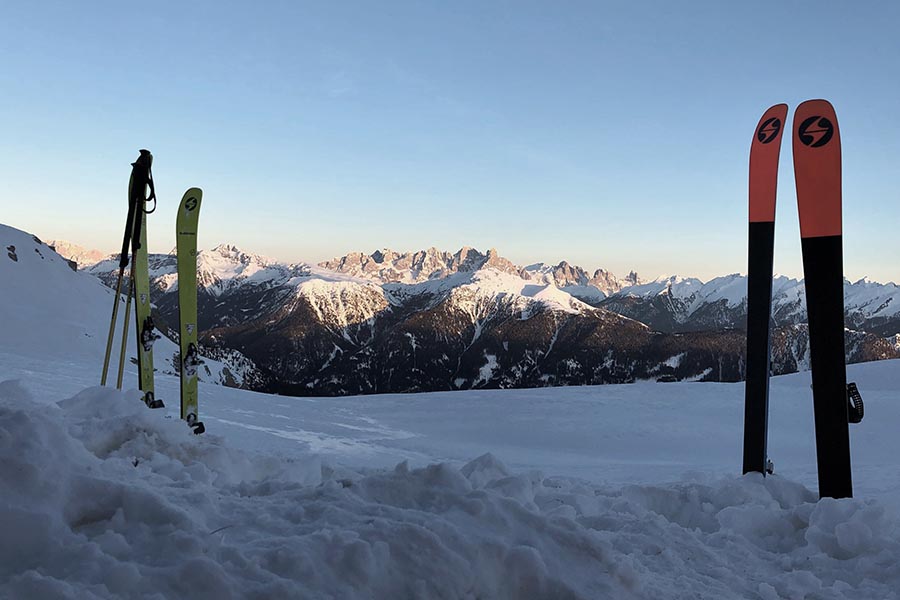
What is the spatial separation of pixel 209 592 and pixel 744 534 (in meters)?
4.34

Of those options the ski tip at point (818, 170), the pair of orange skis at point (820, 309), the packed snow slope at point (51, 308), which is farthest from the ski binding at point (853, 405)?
the packed snow slope at point (51, 308)

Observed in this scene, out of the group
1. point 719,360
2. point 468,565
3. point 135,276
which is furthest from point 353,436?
point 719,360

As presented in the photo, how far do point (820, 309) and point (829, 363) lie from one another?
1.93ft

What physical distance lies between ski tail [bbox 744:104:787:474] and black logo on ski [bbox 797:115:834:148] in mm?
1060

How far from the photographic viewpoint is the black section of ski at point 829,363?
6227 mm

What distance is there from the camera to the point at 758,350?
24.2 ft

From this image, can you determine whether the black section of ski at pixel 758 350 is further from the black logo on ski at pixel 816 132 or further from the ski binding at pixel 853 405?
the black logo on ski at pixel 816 132

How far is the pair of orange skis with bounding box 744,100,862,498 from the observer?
627cm

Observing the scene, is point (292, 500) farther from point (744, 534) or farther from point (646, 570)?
point (744, 534)

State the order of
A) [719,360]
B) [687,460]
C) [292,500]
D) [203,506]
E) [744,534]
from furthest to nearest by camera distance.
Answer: [719,360] → [687,460] → [744,534] → [292,500] → [203,506]

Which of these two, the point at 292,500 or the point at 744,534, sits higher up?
the point at 292,500

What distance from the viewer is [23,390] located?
514 cm

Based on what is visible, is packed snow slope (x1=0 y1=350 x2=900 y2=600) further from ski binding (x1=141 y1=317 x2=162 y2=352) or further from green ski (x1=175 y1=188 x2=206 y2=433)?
green ski (x1=175 y1=188 x2=206 y2=433)

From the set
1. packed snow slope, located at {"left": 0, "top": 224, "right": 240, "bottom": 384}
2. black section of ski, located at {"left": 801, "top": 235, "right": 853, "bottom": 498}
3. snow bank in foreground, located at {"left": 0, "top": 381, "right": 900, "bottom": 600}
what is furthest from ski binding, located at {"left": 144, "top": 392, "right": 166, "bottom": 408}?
packed snow slope, located at {"left": 0, "top": 224, "right": 240, "bottom": 384}
